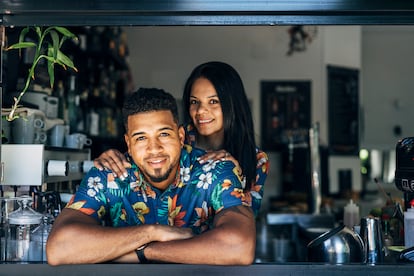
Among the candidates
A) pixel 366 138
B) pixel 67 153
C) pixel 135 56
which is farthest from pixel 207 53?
pixel 67 153

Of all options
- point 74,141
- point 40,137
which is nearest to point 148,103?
point 40,137

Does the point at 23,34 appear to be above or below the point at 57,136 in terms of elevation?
above

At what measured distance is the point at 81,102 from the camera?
17.3 ft

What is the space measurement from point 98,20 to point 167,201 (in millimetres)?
698

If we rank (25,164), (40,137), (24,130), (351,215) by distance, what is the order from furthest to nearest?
(351,215)
(40,137)
(24,130)
(25,164)

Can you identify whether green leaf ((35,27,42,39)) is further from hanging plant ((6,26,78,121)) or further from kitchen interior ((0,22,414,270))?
kitchen interior ((0,22,414,270))

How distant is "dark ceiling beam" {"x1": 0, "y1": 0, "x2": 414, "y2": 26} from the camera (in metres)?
2.05

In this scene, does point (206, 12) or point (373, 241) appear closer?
point (206, 12)

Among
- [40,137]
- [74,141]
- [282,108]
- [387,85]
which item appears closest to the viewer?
[40,137]

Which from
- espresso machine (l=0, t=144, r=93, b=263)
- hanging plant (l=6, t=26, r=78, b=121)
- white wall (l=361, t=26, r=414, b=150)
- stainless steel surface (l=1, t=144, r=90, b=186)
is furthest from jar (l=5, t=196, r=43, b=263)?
white wall (l=361, t=26, r=414, b=150)

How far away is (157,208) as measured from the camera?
7.44 ft


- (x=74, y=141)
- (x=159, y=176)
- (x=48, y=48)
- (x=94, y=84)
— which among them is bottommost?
(x=159, y=176)

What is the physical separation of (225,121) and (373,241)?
86cm

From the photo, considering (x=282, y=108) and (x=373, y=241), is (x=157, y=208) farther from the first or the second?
(x=282, y=108)
